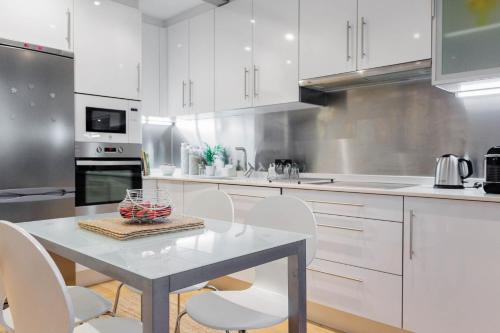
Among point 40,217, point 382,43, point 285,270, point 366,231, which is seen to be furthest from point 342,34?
point 40,217

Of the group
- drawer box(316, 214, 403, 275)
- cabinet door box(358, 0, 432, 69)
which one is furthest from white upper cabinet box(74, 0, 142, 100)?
drawer box(316, 214, 403, 275)

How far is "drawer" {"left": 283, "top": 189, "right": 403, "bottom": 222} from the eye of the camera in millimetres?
2104

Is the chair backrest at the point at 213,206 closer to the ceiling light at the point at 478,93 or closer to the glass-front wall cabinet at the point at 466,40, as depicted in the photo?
the glass-front wall cabinet at the point at 466,40

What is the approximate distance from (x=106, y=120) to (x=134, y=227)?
2009mm

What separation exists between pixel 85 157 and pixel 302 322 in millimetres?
2368

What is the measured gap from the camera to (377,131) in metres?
2.78

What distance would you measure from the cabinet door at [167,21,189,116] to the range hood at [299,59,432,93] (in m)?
1.41

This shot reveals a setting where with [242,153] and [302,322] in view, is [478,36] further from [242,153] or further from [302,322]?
[242,153]

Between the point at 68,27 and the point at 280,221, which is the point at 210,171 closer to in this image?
the point at 68,27

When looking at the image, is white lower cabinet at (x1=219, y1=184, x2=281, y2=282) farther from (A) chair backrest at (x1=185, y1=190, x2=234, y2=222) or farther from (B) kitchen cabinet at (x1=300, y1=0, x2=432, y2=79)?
(B) kitchen cabinet at (x1=300, y1=0, x2=432, y2=79)

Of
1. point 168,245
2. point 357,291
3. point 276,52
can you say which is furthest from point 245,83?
point 168,245

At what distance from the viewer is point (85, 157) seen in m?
3.05

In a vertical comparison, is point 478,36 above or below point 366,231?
above

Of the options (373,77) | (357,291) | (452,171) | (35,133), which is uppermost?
(373,77)
